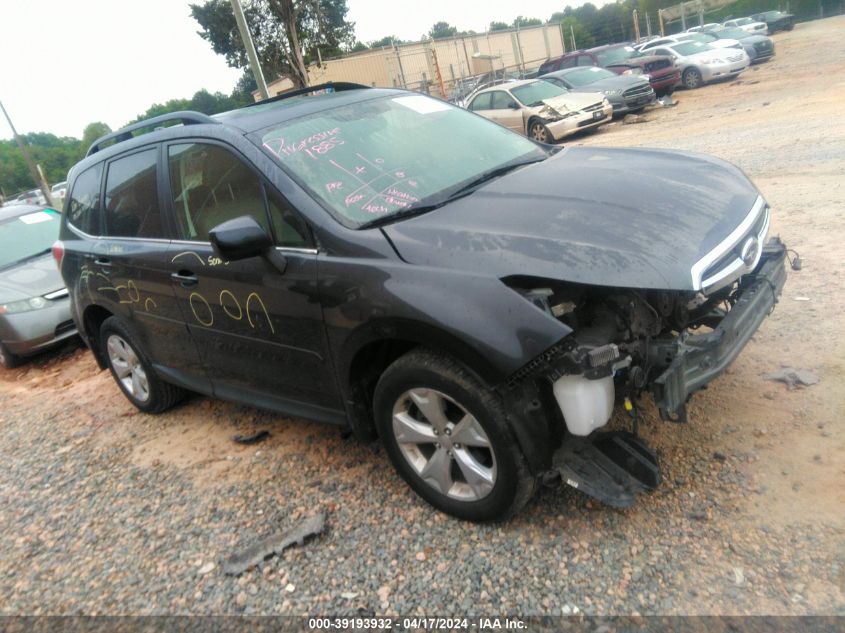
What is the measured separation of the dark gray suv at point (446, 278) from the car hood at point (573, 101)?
11.7m

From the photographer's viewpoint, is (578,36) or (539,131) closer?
(539,131)

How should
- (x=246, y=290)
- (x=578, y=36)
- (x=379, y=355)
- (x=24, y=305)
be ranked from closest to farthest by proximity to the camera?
(x=379, y=355) < (x=246, y=290) < (x=24, y=305) < (x=578, y=36)

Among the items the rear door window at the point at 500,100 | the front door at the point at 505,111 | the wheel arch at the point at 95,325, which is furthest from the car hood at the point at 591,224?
the rear door window at the point at 500,100

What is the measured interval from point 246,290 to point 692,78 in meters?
19.8

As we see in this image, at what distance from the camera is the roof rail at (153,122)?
371 cm

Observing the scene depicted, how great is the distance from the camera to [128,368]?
15.9 feet

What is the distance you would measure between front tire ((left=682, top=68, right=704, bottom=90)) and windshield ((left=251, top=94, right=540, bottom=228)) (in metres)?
18.1

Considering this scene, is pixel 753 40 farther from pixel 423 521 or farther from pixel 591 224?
pixel 423 521

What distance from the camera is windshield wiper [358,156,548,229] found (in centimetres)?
296

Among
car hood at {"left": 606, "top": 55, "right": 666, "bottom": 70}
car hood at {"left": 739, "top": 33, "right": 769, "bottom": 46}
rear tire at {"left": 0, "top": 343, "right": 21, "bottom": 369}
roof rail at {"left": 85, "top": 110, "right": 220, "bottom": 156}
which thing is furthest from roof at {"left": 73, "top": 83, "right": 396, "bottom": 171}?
car hood at {"left": 739, "top": 33, "right": 769, "bottom": 46}

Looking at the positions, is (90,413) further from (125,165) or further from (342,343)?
(342,343)

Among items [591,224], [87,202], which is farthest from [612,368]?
[87,202]

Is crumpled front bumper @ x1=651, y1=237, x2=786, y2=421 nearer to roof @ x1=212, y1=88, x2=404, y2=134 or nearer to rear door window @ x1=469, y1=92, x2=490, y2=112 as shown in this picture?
roof @ x1=212, y1=88, x2=404, y2=134

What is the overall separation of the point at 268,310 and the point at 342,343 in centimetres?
50
